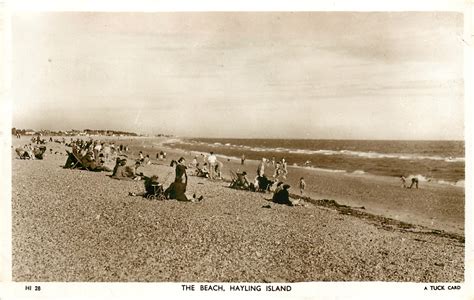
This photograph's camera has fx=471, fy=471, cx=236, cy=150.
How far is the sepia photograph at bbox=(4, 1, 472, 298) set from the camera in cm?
359

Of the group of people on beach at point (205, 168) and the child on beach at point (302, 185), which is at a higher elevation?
the group of people on beach at point (205, 168)

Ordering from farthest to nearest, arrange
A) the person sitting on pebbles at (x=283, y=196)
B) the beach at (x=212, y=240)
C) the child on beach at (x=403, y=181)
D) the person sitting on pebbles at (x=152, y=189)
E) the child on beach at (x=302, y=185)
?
the child on beach at (x=302, y=185)
the child on beach at (x=403, y=181)
the person sitting on pebbles at (x=283, y=196)
the person sitting on pebbles at (x=152, y=189)
the beach at (x=212, y=240)

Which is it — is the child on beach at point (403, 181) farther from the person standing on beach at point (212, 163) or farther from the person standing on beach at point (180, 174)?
the person standing on beach at point (180, 174)

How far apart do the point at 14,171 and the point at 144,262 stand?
1.24 meters

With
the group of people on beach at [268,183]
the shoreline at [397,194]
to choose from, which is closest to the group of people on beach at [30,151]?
the shoreline at [397,194]

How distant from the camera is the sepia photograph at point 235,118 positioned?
141 inches

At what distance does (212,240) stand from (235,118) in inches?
40.0

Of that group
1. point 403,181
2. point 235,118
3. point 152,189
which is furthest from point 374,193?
point 152,189

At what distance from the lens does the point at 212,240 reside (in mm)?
3697

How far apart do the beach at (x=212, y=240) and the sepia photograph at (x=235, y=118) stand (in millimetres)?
11

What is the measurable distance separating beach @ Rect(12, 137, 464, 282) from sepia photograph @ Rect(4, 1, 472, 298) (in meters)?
0.01

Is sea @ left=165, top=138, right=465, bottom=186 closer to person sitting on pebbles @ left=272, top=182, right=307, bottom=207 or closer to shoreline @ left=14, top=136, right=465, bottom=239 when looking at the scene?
shoreline @ left=14, top=136, right=465, bottom=239

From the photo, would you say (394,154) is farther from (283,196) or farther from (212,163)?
(212,163)

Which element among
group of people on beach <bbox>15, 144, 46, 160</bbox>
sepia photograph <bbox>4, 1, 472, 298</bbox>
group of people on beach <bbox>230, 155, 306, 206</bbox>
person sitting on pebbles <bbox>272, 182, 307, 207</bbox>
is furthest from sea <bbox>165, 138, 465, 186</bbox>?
group of people on beach <bbox>15, 144, 46, 160</bbox>
